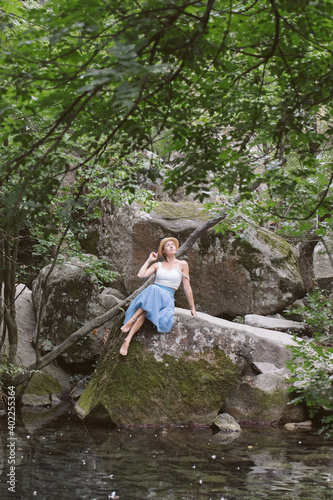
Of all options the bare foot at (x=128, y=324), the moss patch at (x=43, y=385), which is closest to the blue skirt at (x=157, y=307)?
the bare foot at (x=128, y=324)

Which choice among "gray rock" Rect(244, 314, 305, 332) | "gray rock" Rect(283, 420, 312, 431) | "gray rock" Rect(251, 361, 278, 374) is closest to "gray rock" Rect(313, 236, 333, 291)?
"gray rock" Rect(244, 314, 305, 332)

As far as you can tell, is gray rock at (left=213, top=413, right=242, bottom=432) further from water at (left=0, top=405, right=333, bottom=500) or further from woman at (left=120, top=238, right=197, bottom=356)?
woman at (left=120, top=238, right=197, bottom=356)

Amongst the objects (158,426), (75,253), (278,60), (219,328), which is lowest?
(158,426)

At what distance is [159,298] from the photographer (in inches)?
329

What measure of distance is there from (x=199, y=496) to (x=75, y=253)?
4.98 metres

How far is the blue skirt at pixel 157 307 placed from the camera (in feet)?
26.8

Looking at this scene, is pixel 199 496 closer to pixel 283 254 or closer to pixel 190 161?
pixel 190 161

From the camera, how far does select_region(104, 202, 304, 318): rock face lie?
12047mm

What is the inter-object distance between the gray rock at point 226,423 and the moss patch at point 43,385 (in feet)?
12.3

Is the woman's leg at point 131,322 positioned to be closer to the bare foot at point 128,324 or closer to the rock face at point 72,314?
the bare foot at point 128,324

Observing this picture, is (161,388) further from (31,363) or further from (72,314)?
(72,314)

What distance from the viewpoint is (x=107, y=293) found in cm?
1227

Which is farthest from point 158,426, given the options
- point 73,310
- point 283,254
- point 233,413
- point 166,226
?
point 283,254

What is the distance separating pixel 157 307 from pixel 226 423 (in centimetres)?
223
